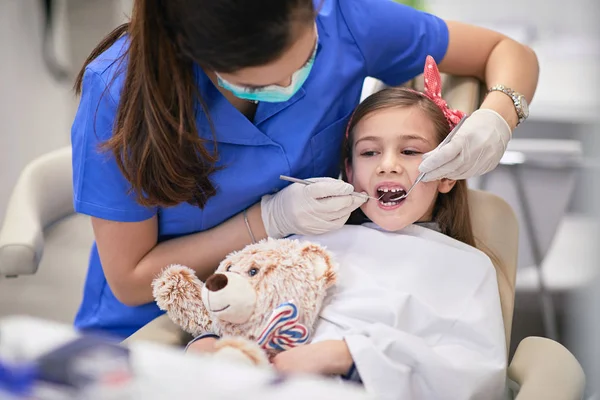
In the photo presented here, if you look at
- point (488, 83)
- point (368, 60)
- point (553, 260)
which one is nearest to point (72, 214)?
point (368, 60)

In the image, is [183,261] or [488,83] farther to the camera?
[488,83]

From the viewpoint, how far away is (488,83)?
1.58m

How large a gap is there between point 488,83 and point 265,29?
745mm

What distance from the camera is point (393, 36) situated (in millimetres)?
1537

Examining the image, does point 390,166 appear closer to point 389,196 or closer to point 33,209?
point 389,196

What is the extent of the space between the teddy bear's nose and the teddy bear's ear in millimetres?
169

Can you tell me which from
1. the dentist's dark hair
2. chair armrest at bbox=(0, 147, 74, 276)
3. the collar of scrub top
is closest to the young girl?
the collar of scrub top

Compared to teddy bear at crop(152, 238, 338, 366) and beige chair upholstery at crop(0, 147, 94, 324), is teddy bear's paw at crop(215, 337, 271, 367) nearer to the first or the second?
teddy bear at crop(152, 238, 338, 366)

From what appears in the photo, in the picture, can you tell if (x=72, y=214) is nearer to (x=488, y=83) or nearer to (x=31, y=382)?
(x=488, y=83)

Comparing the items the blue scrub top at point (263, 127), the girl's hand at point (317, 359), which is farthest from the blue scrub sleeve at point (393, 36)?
the girl's hand at point (317, 359)

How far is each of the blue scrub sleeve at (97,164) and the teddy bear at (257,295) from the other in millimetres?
154

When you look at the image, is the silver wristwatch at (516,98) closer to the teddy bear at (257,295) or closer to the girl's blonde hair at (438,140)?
the girl's blonde hair at (438,140)

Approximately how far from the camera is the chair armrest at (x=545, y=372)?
114 centimetres

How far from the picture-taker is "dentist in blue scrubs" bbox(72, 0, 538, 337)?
110cm
